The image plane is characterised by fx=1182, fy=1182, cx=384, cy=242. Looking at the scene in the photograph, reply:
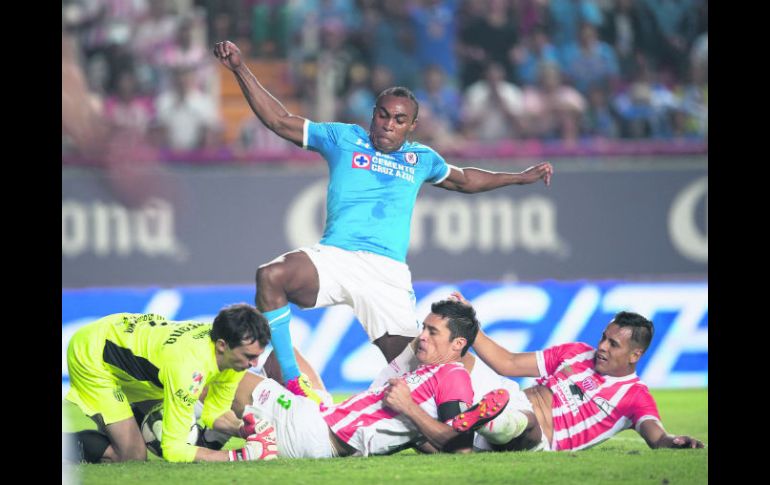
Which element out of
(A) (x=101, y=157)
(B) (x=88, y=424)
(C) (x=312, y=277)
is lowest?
(B) (x=88, y=424)

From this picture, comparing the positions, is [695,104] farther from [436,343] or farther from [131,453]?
[131,453]

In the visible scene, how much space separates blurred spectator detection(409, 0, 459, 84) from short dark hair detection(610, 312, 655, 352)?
21.1 ft

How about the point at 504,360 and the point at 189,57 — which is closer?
the point at 504,360

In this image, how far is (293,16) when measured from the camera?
1336cm

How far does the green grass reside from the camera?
18.7 ft

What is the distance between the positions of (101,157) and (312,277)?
508 centimetres

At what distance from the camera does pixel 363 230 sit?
23.7 feet

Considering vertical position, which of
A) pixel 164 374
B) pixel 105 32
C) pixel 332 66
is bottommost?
pixel 164 374

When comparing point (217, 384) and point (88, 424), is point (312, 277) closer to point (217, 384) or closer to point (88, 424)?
A: point (217, 384)

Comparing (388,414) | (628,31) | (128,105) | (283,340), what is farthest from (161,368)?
(628,31)

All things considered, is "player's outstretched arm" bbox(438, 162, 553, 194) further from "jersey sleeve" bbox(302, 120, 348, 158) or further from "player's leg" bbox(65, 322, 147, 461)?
"player's leg" bbox(65, 322, 147, 461)

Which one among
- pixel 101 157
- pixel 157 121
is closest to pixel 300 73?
pixel 157 121

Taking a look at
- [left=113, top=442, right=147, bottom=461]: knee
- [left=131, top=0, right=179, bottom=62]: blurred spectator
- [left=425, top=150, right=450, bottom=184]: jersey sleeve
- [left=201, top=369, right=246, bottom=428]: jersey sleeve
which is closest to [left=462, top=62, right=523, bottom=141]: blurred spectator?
[left=131, top=0, right=179, bottom=62]: blurred spectator

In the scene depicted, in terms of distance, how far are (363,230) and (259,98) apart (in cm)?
104
